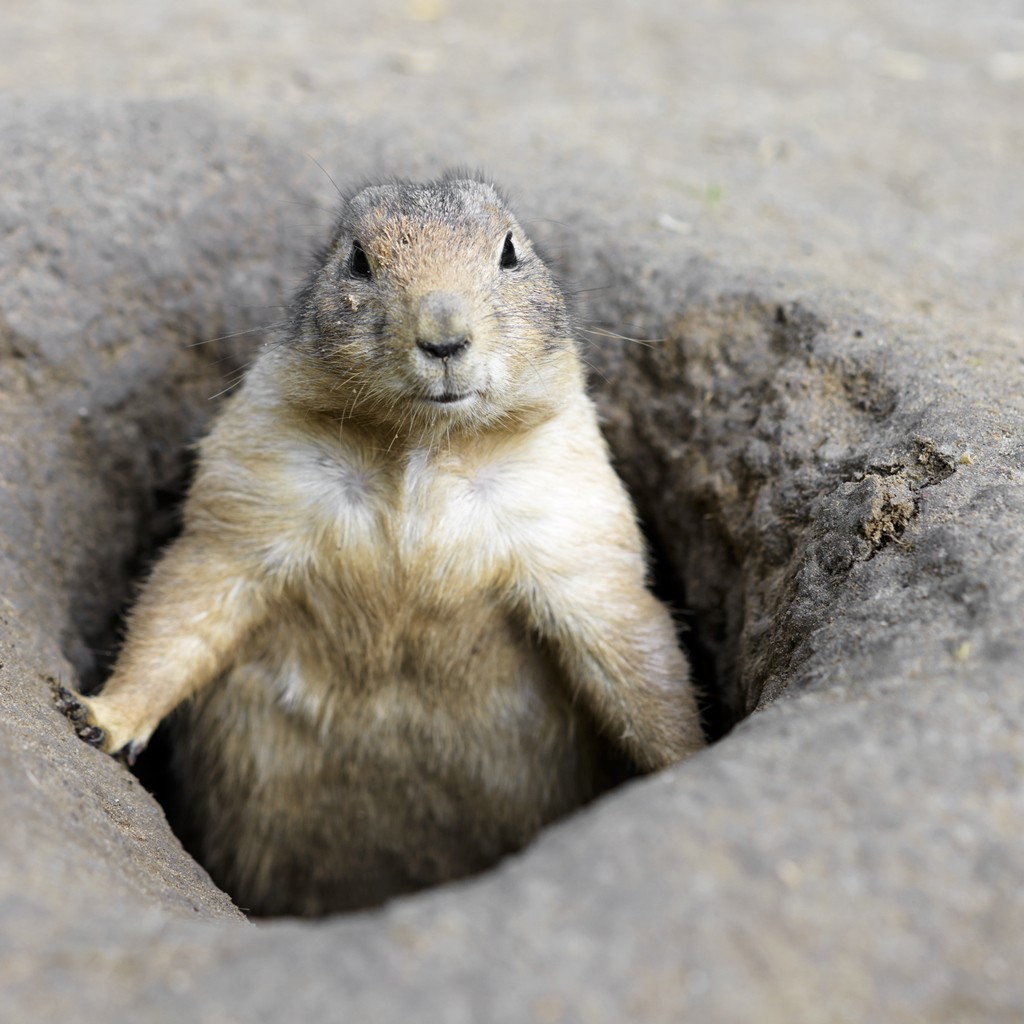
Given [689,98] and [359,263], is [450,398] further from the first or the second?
[689,98]

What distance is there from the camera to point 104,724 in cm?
500

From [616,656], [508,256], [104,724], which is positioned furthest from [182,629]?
[508,256]

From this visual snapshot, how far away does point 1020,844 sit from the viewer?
292cm

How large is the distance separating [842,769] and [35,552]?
4.21 metres

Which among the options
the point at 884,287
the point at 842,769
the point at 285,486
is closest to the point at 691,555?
the point at 884,287

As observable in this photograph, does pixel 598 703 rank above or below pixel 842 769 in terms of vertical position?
below

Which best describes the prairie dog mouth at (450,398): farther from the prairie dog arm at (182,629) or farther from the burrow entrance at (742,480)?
the burrow entrance at (742,480)

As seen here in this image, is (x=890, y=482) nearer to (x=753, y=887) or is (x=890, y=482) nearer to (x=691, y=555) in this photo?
(x=691, y=555)

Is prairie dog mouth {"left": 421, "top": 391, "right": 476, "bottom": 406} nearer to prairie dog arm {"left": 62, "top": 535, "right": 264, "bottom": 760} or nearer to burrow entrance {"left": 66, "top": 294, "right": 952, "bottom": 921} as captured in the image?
prairie dog arm {"left": 62, "top": 535, "right": 264, "bottom": 760}

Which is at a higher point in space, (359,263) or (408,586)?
(359,263)

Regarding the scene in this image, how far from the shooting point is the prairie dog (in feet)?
16.2

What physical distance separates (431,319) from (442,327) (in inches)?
2.1

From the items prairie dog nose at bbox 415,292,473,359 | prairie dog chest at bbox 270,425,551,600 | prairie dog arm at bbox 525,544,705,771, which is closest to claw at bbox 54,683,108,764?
prairie dog chest at bbox 270,425,551,600

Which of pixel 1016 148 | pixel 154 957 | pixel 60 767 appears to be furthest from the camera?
pixel 1016 148
